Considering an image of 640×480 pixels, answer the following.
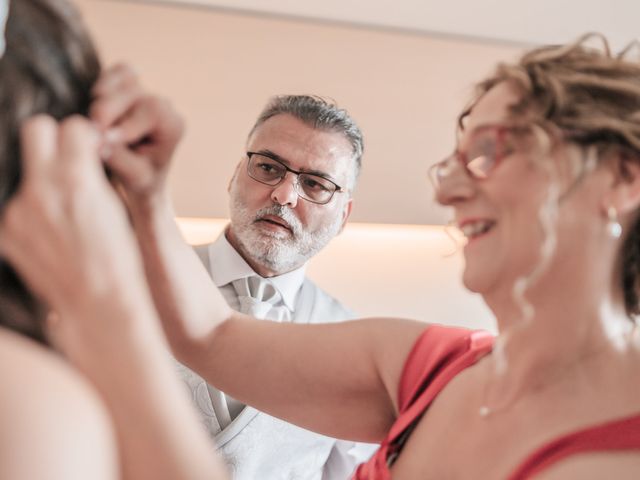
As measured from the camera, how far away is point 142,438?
72 cm

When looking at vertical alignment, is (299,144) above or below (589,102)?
below

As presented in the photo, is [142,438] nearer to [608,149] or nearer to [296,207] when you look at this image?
[608,149]

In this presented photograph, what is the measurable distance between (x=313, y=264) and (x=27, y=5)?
1.97 metres

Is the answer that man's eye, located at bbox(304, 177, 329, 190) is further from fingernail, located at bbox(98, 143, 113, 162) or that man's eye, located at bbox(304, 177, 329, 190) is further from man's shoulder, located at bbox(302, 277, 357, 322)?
fingernail, located at bbox(98, 143, 113, 162)

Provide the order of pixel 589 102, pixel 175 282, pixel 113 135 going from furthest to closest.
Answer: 1. pixel 175 282
2. pixel 589 102
3. pixel 113 135

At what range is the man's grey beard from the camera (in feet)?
6.59

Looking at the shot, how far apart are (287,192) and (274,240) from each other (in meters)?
0.12

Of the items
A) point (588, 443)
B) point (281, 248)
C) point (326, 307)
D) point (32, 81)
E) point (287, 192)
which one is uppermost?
point (32, 81)

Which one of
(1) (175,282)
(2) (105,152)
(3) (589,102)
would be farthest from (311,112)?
(2) (105,152)

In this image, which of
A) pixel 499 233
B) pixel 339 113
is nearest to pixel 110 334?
pixel 499 233

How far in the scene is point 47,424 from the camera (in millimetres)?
535

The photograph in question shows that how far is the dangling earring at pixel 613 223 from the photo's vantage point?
41.9 inches

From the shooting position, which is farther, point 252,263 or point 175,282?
point 252,263

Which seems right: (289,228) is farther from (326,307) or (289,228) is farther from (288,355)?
(288,355)
